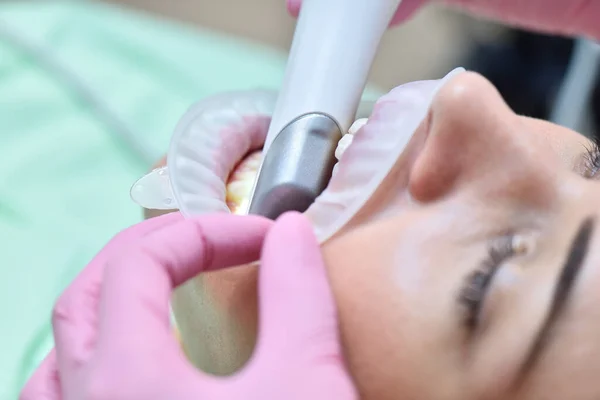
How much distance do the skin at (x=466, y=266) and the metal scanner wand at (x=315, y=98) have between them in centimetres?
10

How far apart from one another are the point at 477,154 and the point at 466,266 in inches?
3.9

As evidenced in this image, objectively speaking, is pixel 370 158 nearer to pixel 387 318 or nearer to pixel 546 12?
pixel 387 318

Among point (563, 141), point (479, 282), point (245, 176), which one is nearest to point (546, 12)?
point (563, 141)

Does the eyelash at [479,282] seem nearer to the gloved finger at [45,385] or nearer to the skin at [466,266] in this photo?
the skin at [466,266]

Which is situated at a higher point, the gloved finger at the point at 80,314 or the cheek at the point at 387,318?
the cheek at the point at 387,318

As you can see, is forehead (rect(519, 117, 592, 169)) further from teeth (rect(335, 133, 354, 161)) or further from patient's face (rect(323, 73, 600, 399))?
teeth (rect(335, 133, 354, 161))

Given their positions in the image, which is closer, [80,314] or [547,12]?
[80,314]

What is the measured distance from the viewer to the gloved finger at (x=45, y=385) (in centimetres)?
70

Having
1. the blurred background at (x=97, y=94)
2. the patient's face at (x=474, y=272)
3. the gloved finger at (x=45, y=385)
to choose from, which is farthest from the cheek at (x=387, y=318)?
the blurred background at (x=97, y=94)

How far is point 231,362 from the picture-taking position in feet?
2.28

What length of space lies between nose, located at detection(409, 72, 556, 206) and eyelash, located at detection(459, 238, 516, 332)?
55 millimetres

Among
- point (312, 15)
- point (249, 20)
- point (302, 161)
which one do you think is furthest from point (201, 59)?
point (302, 161)

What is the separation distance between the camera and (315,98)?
764 mm

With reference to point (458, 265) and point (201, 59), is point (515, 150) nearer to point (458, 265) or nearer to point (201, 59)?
point (458, 265)
